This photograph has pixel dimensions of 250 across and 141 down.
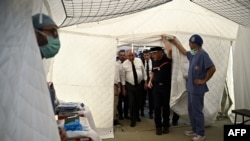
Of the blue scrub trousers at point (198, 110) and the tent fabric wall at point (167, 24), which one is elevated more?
the tent fabric wall at point (167, 24)

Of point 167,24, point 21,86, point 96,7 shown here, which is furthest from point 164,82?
point 21,86

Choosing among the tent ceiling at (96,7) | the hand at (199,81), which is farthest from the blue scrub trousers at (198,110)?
the tent ceiling at (96,7)

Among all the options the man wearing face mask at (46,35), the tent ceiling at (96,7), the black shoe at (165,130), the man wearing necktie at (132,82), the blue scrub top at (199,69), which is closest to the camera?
the man wearing face mask at (46,35)

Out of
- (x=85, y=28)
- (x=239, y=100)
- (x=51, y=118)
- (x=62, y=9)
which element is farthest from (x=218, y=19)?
(x=51, y=118)

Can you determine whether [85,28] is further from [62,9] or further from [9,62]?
[9,62]

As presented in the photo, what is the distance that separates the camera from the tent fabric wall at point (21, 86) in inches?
30.3

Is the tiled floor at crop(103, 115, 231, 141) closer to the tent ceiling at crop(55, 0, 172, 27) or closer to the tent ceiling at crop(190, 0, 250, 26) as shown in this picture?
the tent ceiling at crop(190, 0, 250, 26)

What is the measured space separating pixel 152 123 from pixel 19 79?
4102mm

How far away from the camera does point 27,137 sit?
0.76 metres

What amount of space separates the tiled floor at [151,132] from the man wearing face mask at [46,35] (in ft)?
8.46

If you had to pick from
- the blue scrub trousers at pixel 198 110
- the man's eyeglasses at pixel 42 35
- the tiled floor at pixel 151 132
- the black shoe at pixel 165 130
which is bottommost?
the tiled floor at pixel 151 132

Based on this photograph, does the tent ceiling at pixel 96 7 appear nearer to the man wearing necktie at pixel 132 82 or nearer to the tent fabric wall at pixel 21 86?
the tent fabric wall at pixel 21 86

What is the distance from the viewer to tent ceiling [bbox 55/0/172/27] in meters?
2.02

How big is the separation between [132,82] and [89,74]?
0.91 meters
